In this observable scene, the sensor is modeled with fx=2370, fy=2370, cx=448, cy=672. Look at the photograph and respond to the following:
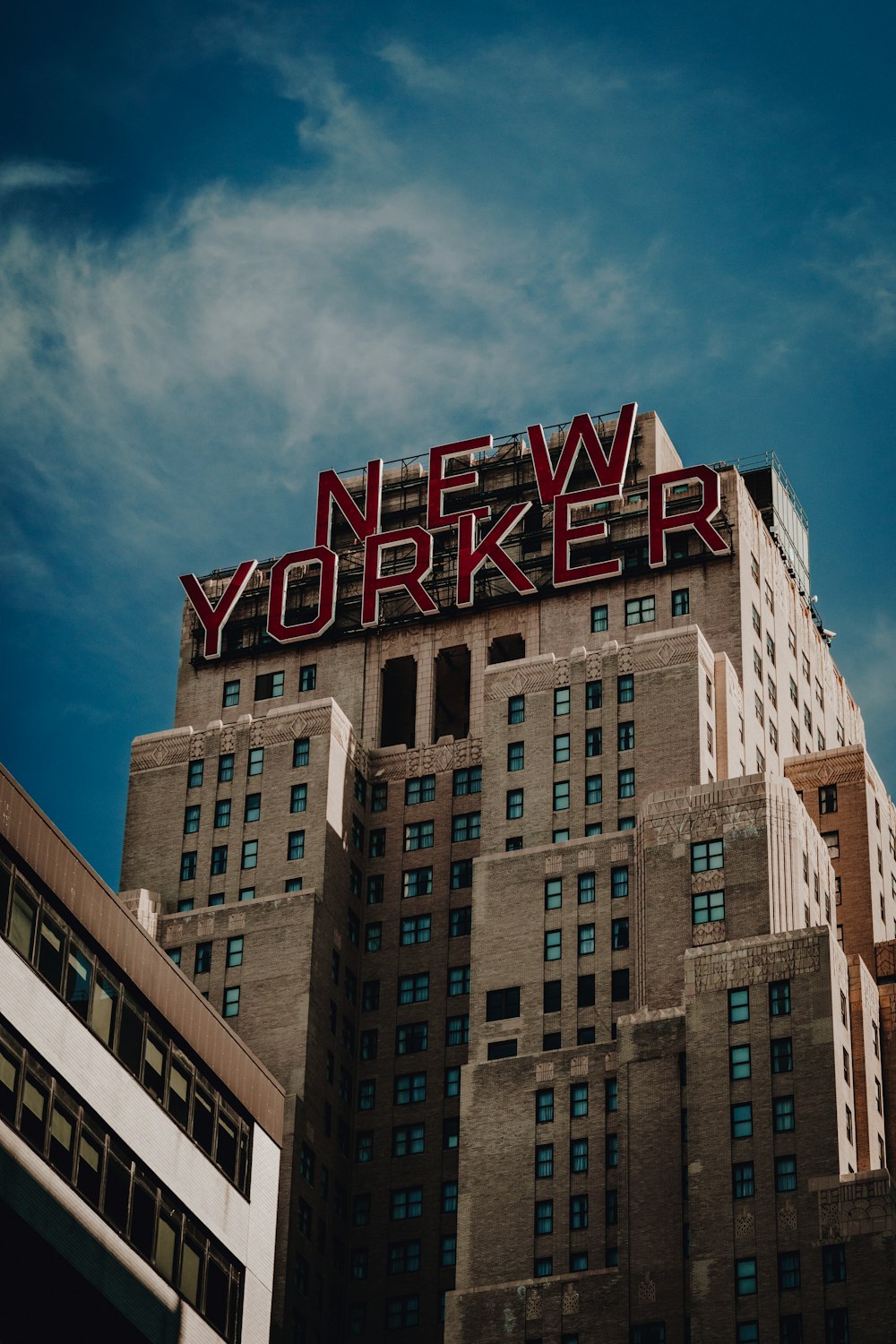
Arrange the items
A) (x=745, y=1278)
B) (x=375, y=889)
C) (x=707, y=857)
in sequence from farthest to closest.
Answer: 1. (x=375, y=889)
2. (x=707, y=857)
3. (x=745, y=1278)

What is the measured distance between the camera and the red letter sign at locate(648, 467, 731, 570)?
16988 centimetres

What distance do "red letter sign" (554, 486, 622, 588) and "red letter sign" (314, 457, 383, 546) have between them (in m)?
16.8

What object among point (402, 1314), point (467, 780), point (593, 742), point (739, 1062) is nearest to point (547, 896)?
point (593, 742)

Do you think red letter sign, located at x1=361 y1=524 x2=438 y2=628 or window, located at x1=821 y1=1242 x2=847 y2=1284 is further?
red letter sign, located at x1=361 y1=524 x2=438 y2=628

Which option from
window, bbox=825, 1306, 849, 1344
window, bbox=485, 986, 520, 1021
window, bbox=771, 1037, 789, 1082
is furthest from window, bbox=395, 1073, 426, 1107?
window, bbox=825, 1306, 849, 1344

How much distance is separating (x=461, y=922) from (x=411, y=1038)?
852cm

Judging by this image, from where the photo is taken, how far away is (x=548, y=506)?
582 feet

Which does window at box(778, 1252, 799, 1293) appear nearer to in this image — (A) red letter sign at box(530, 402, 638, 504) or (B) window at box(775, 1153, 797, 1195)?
(B) window at box(775, 1153, 797, 1195)

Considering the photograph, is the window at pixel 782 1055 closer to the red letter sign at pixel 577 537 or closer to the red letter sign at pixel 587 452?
the red letter sign at pixel 577 537

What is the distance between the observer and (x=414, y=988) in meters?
156

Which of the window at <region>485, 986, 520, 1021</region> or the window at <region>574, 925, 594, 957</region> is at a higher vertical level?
the window at <region>574, 925, 594, 957</region>

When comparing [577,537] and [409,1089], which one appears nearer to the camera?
[409,1089]

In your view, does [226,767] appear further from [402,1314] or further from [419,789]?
[402,1314]

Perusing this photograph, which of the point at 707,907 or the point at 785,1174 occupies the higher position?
the point at 707,907
